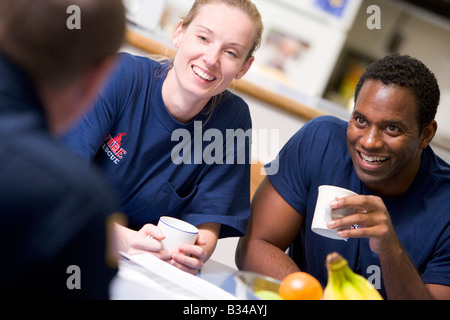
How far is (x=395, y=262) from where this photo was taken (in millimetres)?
1274

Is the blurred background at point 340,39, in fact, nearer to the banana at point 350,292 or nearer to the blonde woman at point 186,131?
the blonde woman at point 186,131

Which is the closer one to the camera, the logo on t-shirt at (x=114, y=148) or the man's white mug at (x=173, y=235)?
the man's white mug at (x=173, y=235)

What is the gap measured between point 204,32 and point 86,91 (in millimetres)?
872

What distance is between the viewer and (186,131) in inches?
59.0

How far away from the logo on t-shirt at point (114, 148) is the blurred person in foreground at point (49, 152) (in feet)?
2.62

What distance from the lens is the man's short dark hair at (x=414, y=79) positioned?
141 cm

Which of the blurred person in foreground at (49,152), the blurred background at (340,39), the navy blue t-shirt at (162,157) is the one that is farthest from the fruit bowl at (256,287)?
the blurred background at (340,39)

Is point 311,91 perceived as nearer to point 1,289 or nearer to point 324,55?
point 324,55

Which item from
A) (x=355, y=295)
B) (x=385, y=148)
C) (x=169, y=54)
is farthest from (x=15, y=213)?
(x=169, y=54)

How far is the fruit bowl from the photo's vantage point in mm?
935

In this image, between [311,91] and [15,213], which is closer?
[15,213]

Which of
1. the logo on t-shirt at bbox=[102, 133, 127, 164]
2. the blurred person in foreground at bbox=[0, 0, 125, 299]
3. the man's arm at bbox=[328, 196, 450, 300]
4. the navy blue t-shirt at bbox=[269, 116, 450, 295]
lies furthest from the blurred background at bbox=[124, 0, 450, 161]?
the blurred person in foreground at bbox=[0, 0, 125, 299]

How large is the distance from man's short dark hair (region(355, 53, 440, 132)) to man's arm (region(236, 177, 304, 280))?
0.42 m

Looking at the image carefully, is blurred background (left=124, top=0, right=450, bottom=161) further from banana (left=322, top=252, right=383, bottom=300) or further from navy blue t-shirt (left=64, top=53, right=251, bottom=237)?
banana (left=322, top=252, right=383, bottom=300)
